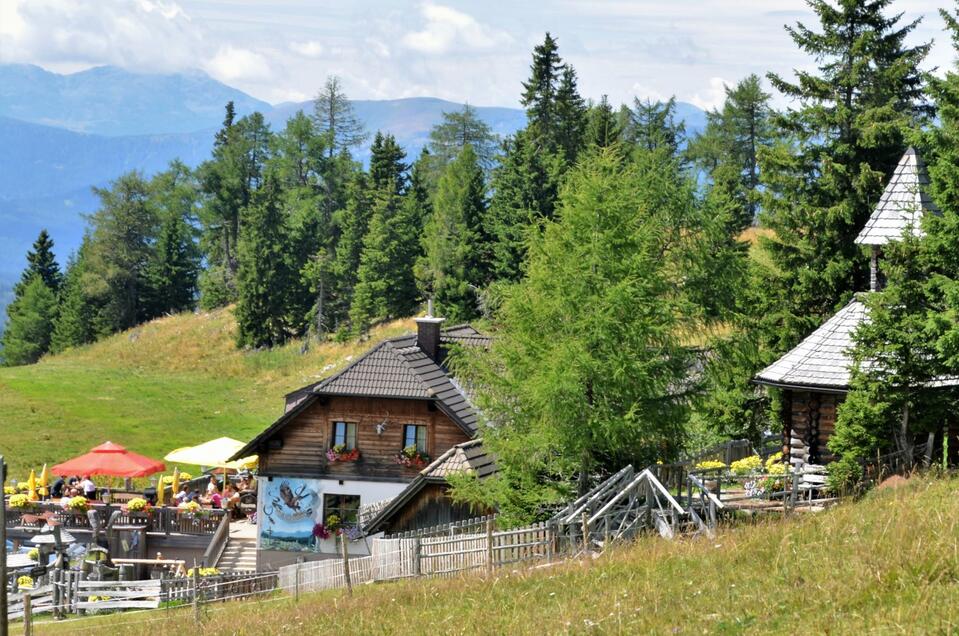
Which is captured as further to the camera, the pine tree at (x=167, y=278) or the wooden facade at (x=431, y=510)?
the pine tree at (x=167, y=278)

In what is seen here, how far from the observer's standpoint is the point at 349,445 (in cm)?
→ 3784

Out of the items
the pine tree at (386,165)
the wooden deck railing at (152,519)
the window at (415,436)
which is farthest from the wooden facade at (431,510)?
the pine tree at (386,165)

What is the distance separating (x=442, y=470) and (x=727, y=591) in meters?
18.6

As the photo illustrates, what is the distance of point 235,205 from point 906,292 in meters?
82.0

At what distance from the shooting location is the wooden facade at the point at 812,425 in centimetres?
2866

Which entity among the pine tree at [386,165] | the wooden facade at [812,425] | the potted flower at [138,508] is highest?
the pine tree at [386,165]

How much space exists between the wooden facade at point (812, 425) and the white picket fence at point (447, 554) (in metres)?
8.52

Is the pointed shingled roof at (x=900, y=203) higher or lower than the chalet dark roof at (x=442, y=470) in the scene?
higher

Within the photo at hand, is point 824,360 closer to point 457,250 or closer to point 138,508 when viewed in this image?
point 138,508

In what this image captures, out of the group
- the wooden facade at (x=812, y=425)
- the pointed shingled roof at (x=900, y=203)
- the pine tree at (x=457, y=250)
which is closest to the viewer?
the wooden facade at (x=812, y=425)

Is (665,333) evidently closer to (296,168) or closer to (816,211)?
(816,211)

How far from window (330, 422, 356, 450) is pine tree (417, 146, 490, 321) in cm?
2826

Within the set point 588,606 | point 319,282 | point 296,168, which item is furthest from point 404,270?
point 588,606

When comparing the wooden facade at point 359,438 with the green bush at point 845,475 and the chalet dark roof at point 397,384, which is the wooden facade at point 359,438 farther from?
the green bush at point 845,475
